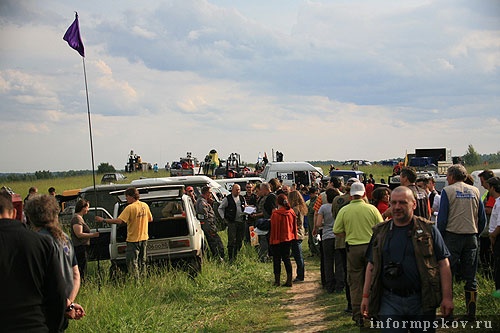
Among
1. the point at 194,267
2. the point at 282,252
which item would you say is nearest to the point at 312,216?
the point at 282,252

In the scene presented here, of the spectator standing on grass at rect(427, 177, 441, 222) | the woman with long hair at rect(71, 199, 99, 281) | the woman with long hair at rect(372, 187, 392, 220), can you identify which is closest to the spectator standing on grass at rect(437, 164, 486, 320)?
the woman with long hair at rect(372, 187, 392, 220)

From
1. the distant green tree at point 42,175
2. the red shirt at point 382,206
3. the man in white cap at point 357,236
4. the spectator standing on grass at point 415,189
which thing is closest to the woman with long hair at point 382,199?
the red shirt at point 382,206

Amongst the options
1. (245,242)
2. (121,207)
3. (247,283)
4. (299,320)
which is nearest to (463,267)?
(299,320)

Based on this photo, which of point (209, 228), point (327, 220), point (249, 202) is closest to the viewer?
point (327, 220)

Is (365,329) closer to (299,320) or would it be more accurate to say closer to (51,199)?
(299,320)

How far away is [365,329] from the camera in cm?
786

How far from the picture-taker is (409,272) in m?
5.01

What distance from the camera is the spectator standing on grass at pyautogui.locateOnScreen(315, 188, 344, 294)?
10.1 metres

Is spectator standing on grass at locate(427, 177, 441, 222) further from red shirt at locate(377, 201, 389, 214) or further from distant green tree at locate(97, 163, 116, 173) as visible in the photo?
distant green tree at locate(97, 163, 116, 173)

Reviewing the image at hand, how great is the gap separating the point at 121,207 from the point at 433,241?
7.90m

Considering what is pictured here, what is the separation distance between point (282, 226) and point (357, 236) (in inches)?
134

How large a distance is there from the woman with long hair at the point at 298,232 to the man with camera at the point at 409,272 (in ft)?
21.1

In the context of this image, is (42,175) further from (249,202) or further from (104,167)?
(249,202)

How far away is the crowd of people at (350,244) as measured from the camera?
431 centimetres
